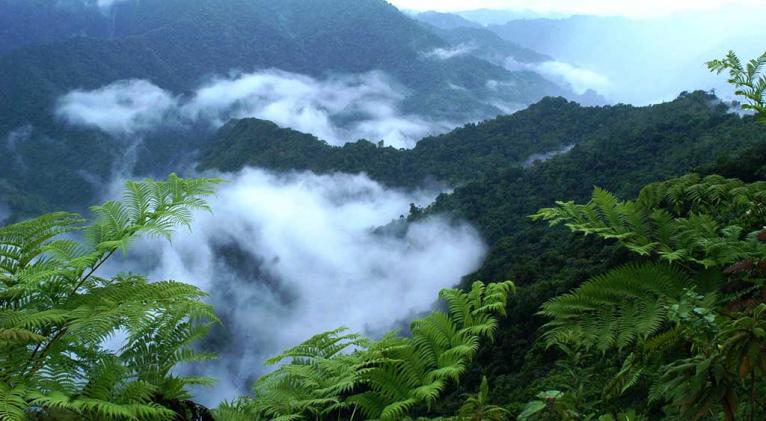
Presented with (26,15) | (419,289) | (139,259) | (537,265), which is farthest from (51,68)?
(537,265)

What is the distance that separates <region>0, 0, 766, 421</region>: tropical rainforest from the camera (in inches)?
108

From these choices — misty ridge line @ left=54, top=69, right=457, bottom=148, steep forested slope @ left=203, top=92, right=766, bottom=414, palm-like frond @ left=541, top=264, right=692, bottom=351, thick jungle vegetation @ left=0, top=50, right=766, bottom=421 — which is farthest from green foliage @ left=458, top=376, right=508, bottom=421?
misty ridge line @ left=54, top=69, right=457, bottom=148

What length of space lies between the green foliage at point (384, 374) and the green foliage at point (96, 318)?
1.66 feet

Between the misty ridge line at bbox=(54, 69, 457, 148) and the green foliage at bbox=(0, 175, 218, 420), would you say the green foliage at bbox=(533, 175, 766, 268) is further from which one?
the misty ridge line at bbox=(54, 69, 457, 148)

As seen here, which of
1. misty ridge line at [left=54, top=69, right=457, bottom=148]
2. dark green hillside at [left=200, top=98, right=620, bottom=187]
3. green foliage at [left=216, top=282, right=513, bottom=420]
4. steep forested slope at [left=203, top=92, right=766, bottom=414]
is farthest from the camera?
misty ridge line at [left=54, top=69, right=457, bottom=148]

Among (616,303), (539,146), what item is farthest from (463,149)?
(616,303)

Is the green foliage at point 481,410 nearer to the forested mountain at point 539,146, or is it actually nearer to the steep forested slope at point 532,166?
the steep forested slope at point 532,166

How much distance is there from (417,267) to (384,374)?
60.6 metres

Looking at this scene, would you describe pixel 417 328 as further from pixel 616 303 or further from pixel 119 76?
pixel 119 76

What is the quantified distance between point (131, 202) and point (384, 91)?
19270cm

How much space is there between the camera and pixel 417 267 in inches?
2499

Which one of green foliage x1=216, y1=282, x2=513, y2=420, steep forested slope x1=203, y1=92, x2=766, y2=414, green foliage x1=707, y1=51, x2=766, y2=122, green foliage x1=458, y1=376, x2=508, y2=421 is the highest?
steep forested slope x1=203, y1=92, x2=766, y2=414

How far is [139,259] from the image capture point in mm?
94500

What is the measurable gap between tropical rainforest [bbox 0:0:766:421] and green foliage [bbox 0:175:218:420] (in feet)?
0.05
